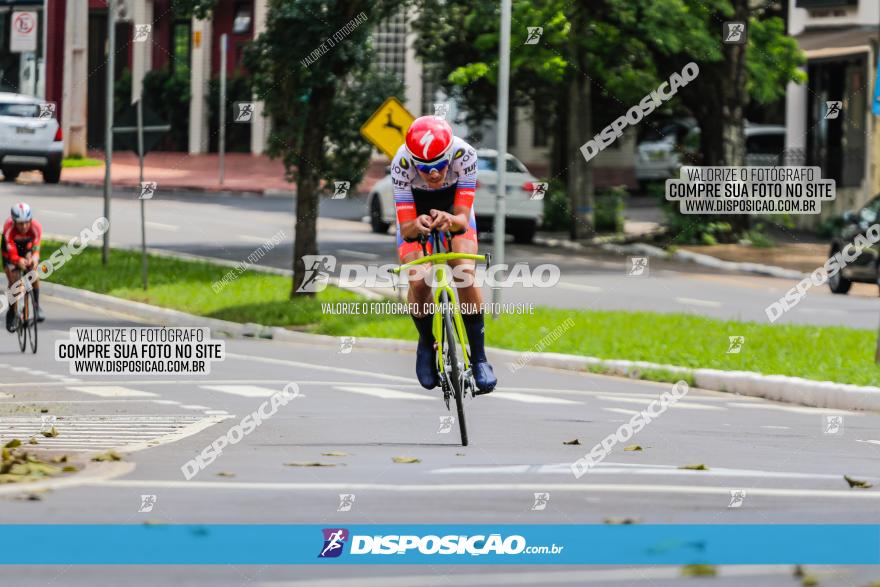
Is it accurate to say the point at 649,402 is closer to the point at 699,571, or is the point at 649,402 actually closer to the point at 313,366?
the point at 313,366

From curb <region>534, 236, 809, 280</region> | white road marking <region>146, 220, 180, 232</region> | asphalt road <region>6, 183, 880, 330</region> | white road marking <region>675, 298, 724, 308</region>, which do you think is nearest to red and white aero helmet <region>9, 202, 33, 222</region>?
asphalt road <region>6, 183, 880, 330</region>

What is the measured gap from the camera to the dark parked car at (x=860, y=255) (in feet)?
97.7

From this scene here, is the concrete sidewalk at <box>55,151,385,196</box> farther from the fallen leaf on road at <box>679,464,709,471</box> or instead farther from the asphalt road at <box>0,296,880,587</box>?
the fallen leaf on road at <box>679,464,709,471</box>

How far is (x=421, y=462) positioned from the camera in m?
10.9

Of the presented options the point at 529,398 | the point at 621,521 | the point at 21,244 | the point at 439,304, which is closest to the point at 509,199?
the point at 21,244

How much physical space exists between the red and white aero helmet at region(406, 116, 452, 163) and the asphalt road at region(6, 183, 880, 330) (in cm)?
1337

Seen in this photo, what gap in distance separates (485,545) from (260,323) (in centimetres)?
1823

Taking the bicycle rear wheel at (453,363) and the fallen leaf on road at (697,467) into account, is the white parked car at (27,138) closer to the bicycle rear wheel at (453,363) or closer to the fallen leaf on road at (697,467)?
the bicycle rear wheel at (453,363)

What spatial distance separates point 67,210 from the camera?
41781 mm

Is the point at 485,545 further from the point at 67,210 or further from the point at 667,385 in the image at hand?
the point at 67,210

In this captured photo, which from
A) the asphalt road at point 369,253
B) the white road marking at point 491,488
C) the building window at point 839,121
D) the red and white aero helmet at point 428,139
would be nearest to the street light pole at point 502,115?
the asphalt road at point 369,253

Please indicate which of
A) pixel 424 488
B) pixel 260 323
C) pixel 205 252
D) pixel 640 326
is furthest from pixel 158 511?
pixel 205 252

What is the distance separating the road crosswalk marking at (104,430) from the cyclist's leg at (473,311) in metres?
2.03

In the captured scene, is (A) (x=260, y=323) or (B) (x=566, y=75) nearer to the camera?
(A) (x=260, y=323)
